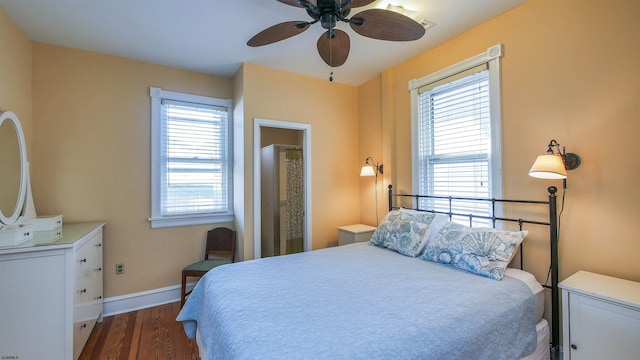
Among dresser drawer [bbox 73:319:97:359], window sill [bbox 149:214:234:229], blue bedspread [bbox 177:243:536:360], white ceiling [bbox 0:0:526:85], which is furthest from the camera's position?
window sill [bbox 149:214:234:229]

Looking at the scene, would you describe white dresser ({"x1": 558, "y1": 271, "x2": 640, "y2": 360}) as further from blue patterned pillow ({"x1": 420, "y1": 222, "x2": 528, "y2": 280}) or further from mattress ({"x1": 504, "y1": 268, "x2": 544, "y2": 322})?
blue patterned pillow ({"x1": 420, "y1": 222, "x2": 528, "y2": 280})

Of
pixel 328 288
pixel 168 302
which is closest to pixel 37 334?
pixel 168 302

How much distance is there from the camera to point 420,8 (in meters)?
2.08

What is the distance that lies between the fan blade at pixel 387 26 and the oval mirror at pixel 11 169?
8.70 feet

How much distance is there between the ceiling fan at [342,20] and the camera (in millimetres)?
1465

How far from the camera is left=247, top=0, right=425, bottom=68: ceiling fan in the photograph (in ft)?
4.81

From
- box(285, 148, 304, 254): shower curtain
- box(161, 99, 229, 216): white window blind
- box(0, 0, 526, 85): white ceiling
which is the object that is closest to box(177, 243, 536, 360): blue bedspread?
box(161, 99, 229, 216): white window blind

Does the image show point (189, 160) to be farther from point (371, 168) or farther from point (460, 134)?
point (460, 134)

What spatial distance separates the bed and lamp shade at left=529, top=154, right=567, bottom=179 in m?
0.18

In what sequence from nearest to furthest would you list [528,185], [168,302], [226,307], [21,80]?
[226,307] < [528,185] < [21,80] < [168,302]

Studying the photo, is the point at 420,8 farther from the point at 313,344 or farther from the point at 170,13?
the point at 313,344

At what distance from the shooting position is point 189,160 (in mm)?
3217

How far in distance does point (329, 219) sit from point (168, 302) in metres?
2.14

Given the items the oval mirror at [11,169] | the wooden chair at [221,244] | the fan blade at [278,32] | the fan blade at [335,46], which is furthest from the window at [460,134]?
the oval mirror at [11,169]
